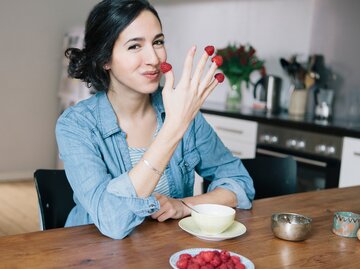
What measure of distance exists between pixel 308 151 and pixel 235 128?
64cm

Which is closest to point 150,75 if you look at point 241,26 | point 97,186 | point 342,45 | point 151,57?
point 151,57

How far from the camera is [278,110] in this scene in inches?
155

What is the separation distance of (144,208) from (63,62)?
4200mm

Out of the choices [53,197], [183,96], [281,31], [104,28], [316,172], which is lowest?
[316,172]

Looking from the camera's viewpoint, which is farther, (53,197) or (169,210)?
(53,197)

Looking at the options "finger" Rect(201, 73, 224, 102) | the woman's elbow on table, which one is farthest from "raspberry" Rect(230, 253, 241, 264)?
"finger" Rect(201, 73, 224, 102)

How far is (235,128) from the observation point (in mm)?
3631

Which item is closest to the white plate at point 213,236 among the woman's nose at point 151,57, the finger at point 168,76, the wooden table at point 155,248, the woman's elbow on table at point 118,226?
the wooden table at point 155,248

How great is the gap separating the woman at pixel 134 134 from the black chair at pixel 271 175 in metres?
0.27

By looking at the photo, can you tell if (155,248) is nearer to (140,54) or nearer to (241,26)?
(140,54)

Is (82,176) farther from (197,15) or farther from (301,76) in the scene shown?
(197,15)

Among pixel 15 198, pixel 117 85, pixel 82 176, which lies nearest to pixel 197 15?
pixel 15 198

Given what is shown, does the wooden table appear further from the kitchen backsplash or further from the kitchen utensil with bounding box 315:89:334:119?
the kitchen backsplash

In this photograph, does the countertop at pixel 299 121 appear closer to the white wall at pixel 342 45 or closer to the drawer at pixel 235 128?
the drawer at pixel 235 128
